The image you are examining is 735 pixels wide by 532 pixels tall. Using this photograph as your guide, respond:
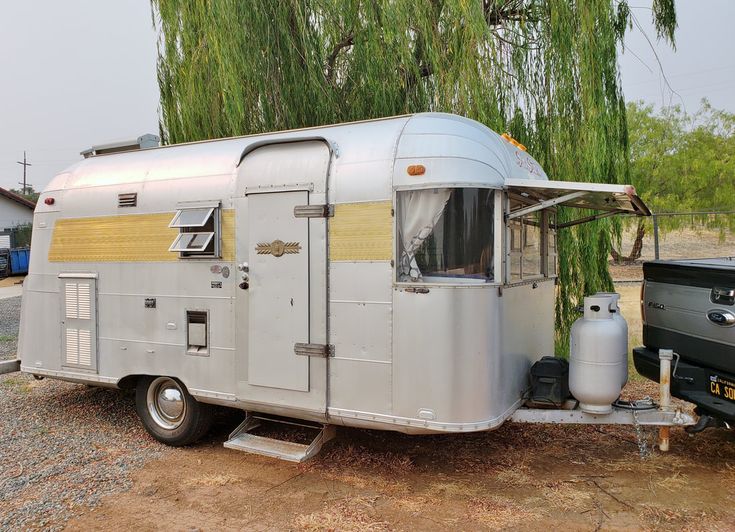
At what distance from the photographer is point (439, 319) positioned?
398cm

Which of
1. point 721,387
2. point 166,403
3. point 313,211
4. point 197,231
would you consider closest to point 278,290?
point 313,211

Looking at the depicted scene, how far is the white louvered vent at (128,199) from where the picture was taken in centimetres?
544

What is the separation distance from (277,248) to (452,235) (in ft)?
4.85

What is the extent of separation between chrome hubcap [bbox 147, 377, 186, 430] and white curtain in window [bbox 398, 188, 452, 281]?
266cm

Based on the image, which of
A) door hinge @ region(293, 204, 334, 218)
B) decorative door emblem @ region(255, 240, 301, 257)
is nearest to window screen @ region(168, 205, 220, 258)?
decorative door emblem @ region(255, 240, 301, 257)

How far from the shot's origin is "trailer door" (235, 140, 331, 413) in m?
4.44

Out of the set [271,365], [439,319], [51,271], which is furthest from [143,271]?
[439,319]

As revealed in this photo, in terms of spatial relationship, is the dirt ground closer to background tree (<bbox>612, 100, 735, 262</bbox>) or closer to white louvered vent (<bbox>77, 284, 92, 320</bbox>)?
white louvered vent (<bbox>77, 284, 92, 320</bbox>)

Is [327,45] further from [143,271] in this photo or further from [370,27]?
[143,271]

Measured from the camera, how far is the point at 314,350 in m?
4.42

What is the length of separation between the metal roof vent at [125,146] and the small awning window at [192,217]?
4.81 ft

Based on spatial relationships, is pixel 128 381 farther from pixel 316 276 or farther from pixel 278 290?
pixel 316 276

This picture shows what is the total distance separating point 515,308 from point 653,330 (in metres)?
1.51

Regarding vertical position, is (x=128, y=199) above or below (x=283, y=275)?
above
